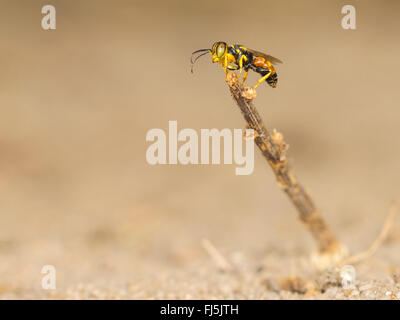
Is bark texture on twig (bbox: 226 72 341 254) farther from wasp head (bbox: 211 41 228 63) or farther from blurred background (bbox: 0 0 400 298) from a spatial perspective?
blurred background (bbox: 0 0 400 298)

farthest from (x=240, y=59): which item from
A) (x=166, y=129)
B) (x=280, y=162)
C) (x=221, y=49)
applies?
(x=166, y=129)

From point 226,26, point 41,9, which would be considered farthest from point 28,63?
point 226,26

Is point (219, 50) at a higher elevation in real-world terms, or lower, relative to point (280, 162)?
higher

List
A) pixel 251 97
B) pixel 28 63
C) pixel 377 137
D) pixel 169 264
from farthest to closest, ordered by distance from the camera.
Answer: pixel 28 63, pixel 377 137, pixel 169 264, pixel 251 97

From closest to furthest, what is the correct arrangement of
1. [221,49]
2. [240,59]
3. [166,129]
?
[221,49]
[240,59]
[166,129]

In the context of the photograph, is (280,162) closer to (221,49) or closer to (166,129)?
(221,49)

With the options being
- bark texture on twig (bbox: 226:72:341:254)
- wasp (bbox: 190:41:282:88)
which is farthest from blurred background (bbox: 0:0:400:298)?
Result: wasp (bbox: 190:41:282:88)

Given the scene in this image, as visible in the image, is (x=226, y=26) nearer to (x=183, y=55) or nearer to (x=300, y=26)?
(x=183, y=55)
